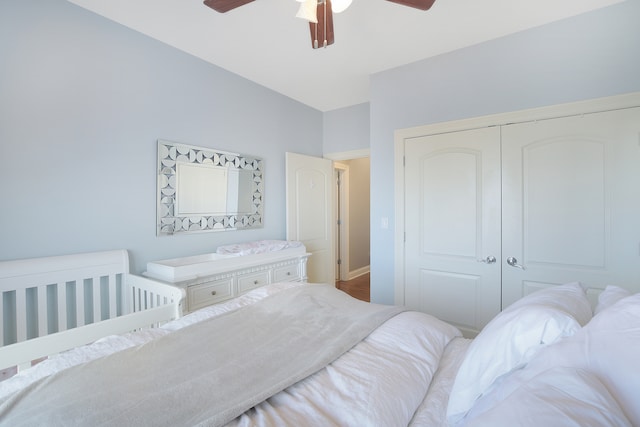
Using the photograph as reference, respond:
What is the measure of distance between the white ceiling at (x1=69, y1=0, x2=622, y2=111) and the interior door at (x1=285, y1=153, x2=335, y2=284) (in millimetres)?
1112

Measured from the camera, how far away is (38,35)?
1.73m

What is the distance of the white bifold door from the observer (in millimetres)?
1890

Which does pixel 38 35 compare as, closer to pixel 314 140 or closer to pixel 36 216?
pixel 36 216

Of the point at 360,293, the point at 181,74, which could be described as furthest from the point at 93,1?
the point at 360,293

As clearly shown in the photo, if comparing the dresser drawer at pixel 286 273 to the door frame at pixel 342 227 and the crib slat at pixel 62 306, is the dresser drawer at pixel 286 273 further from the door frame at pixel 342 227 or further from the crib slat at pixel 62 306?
the door frame at pixel 342 227

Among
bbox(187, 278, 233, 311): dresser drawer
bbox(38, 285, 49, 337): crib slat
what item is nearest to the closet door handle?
bbox(187, 278, 233, 311): dresser drawer

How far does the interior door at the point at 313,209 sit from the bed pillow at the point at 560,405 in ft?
9.68

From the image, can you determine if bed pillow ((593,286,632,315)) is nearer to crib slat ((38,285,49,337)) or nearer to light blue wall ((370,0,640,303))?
light blue wall ((370,0,640,303))

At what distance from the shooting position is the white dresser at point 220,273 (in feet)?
6.77

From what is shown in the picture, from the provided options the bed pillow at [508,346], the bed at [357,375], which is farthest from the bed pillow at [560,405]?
the bed pillow at [508,346]

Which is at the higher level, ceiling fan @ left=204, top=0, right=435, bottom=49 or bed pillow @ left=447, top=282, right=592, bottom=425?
ceiling fan @ left=204, top=0, right=435, bottom=49

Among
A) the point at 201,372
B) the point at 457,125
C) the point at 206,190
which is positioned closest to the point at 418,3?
the point at 457,125

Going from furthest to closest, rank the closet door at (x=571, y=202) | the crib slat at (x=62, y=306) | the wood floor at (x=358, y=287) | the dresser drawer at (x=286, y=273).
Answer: the wood floor at (x=358, y=287) → the dresser drawer at (x=286, y=273) → the closet door at (x=571, y=202) → the crib slat at (x=62, y=306)

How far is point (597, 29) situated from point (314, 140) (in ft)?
9.08
